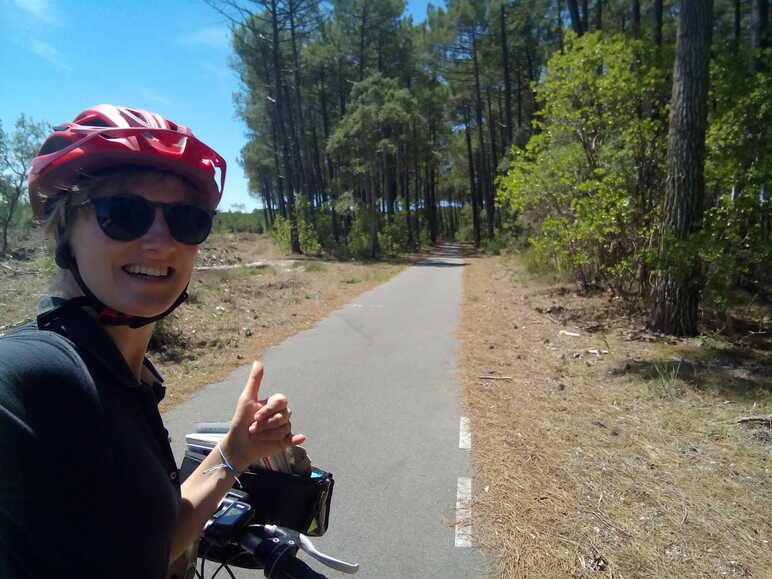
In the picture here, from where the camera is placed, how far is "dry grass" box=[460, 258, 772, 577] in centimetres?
270

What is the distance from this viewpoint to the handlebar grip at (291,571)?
1.48 metres

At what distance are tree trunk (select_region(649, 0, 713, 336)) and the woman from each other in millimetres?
7326

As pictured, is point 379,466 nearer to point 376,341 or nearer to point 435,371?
point 435,371

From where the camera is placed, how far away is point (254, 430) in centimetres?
146

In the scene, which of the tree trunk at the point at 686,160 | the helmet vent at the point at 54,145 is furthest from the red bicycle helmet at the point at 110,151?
the tree trunk at the point at 686,160

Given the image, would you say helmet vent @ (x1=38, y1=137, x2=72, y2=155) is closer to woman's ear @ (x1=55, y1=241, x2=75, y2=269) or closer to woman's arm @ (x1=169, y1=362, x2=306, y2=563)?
woman's ear @ (x1=55, y1=241, x2=75, y2=269)

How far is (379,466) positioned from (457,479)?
0.65 meters

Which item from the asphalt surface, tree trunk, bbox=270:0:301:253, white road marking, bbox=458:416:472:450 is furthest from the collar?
tree trunk, bbox=270:0:301:253

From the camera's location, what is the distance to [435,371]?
636 cm

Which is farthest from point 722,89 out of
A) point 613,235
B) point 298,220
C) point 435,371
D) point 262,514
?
point 298,220

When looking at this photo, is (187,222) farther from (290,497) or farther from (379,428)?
(379,428)

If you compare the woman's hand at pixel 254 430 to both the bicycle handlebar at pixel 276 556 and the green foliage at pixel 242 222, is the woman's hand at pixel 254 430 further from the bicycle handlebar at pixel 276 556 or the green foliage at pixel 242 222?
the green foliage at pixel 242 222

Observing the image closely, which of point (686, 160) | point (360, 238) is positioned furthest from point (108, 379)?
point (360, 238)

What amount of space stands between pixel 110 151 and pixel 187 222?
0.28 metres
